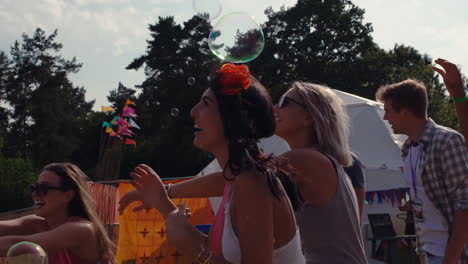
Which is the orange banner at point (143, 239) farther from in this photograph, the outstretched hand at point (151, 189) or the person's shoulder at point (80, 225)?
the outstretched hand at point (151, 189)

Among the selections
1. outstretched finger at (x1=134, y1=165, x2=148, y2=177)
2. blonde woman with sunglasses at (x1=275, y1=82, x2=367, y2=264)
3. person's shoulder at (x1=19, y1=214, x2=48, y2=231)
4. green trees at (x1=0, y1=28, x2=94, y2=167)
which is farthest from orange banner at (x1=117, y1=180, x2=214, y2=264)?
green trees at (x1=0, y1=28, x2=94, y2=167)

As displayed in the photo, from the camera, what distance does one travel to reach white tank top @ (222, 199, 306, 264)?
191cm

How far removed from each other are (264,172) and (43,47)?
51.9 metres

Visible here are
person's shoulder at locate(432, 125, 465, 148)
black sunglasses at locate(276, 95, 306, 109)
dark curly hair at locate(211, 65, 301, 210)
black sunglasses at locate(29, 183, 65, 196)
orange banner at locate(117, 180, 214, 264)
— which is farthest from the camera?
orange banner at locate(117, 180, 214, 264)

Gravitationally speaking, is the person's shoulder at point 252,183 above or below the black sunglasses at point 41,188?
above

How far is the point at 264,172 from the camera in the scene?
196cm

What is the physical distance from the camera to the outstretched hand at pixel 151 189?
2137mm

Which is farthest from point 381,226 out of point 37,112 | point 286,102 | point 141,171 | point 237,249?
point 37,112

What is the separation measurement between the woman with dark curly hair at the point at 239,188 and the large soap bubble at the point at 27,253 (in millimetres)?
877

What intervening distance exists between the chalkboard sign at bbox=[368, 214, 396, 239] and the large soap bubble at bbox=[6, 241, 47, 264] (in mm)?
6211

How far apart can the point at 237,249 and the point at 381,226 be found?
22.8 ft

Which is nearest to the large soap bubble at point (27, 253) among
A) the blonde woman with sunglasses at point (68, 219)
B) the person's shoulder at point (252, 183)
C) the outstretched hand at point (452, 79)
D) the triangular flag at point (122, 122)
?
the blonde woman with sunglasses at point (68, 219)

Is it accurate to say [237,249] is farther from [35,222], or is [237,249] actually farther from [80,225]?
[35,222]

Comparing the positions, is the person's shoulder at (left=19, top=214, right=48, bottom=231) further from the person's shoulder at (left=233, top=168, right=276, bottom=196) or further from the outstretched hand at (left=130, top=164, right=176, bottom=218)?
the person's shoulder at (left=233, top=168, right=276, bottom=196)
